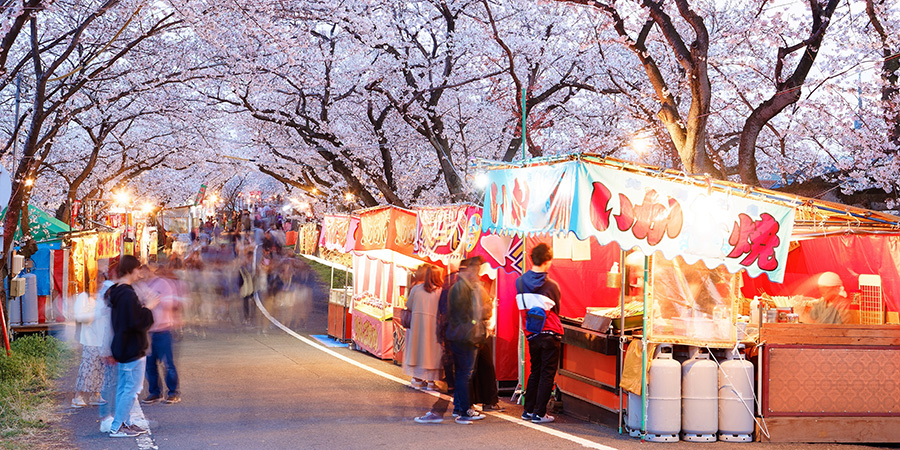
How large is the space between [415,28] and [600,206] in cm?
1415

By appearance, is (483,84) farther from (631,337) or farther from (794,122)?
(631,337)

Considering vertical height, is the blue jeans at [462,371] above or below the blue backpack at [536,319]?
below

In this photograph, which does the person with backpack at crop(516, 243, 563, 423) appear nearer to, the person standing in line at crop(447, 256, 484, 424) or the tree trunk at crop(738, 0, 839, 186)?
the person standing in line at crop(447, 256, 484, 424)

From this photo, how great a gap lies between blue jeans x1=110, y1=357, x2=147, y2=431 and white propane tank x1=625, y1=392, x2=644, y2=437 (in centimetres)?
502

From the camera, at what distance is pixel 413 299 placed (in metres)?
10.6

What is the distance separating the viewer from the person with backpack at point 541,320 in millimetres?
8773

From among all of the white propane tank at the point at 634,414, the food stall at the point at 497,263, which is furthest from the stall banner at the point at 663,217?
the food stall at the point at 497,263

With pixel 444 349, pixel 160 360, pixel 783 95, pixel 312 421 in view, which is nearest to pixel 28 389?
pixel 160 360

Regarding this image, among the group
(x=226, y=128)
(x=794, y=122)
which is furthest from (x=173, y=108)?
(x=794, y=122)

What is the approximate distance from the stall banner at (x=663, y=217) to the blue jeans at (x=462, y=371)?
151cm

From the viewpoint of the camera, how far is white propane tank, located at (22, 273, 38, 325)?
1647cm

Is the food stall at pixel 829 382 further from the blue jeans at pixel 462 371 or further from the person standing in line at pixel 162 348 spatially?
the person standing in line at pixel 162 348

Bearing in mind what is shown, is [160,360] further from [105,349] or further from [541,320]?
[541,320]

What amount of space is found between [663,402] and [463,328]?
2.24 metres
